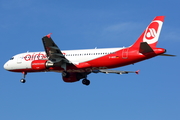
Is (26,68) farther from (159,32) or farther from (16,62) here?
(159,32)

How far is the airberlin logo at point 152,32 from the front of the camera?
46.5 meters

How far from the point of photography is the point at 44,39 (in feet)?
153

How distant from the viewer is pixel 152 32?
4684cm

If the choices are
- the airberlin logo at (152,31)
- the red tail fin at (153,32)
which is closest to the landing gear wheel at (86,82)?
the red tail fin at (153,32)

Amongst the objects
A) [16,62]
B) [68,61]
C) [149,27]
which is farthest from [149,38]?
[16,62]

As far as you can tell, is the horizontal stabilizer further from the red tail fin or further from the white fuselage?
the white fuselage

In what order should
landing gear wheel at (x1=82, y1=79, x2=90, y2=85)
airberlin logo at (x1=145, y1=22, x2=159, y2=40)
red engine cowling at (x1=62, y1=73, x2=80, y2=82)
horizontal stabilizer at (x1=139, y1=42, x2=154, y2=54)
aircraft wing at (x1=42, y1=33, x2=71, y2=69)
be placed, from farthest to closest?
red engine cowling at (x1=62, y1=73, x2=80, y2=82), landing gear wheel at (x1=82, y1=79, x2=90, y2=85), aircraft wing at (x1=42, y1=33, x2=71, y2=69), airberlin logo at (x1=145, y1=22, x2=159, y2=40), horizontal stabilizer at (x1=139, y1=42, x2=154, y2=54)

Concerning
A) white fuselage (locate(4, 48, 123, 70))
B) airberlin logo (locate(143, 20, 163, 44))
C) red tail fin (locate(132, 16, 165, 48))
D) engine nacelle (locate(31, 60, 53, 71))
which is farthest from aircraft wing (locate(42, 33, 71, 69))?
airberlin logo (locate(143, 20, 163, 44))

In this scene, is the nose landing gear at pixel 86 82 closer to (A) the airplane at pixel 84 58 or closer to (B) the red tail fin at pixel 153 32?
(A) the airplane at pixel 84 58

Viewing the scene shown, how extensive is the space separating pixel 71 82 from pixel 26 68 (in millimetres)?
6544

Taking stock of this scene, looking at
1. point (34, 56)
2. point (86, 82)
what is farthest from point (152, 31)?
point (34, 56)

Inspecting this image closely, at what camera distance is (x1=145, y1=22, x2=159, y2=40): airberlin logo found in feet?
153

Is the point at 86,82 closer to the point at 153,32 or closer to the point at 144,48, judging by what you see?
the point at 144,48

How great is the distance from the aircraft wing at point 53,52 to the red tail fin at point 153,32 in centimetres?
951
